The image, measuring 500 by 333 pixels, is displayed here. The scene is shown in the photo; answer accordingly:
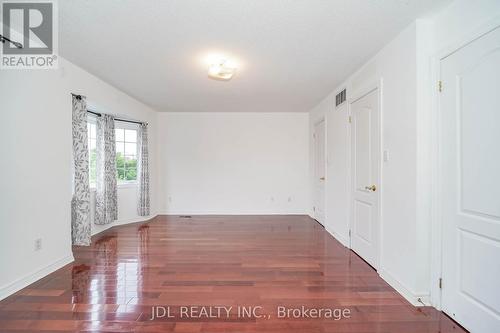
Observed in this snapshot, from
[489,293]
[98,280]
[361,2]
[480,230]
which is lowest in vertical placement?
[98,280]

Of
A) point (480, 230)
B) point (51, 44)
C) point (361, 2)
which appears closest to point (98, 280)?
point (51, 44)

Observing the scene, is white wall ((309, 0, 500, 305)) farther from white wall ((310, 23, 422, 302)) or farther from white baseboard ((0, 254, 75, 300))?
white baseboard ((0, 254, 75, 300))

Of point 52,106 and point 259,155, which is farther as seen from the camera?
point 259,155

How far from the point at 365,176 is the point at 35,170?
3890 mm

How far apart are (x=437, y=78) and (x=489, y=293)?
5.55 ft

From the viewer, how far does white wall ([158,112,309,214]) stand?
5.98 m

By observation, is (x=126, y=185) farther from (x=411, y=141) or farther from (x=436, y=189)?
(x=436, y=189)

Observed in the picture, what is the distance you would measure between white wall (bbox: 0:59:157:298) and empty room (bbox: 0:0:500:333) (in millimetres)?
17

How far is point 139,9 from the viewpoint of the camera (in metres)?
2.01

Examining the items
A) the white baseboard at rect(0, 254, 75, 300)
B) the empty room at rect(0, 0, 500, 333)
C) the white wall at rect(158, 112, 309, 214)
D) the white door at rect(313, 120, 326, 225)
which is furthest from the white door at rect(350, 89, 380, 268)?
the white baseboard at rect(0, 254, 75, 300)

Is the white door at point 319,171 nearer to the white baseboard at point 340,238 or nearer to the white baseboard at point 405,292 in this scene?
the white baseboard at point 340,238

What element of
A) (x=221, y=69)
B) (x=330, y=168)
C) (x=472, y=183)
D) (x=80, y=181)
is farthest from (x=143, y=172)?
(x=472, y=183)

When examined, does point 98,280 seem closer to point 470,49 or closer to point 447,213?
point 447,213

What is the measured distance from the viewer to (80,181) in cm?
342
